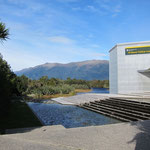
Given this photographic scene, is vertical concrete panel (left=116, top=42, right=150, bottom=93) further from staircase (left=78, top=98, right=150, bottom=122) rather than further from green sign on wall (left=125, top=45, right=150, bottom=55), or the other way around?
staircase (left=78, top=98, right=150, bottom=122)

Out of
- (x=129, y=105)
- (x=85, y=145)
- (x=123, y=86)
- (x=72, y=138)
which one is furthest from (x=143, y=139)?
(x=123, y=86)

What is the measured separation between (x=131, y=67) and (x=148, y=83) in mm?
2984

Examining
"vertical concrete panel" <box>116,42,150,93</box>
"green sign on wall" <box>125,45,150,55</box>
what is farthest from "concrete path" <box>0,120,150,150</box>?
"green sign on wall" <box>125,45,150,55</box>

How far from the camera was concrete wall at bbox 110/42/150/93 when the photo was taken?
757 inches

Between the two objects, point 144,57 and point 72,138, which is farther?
point 144,57

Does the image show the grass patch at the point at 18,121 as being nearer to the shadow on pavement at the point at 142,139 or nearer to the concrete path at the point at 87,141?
the concrete path at the point at 87,141

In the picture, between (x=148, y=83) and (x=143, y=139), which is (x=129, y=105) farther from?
(x=148, y=83)

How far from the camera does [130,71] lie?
1970 cm

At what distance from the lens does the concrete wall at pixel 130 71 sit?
1922cm

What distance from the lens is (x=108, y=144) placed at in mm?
4562

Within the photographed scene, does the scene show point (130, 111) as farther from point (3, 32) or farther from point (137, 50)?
point (137, 50)

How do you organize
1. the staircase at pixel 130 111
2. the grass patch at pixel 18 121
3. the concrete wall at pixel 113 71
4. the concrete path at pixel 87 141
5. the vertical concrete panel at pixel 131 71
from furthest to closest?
the concrete wall at pixel 113 71, the vertical concrete panel at pixel 131 71, the staircase at pixel 130 111, the grass patch at pixel 18 121, the concrete path at pixel 87 141

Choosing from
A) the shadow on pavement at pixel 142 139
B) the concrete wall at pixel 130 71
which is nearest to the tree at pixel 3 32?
the shadow on pavement at pixel 142 139

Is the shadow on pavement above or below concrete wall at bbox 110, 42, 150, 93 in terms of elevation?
below
